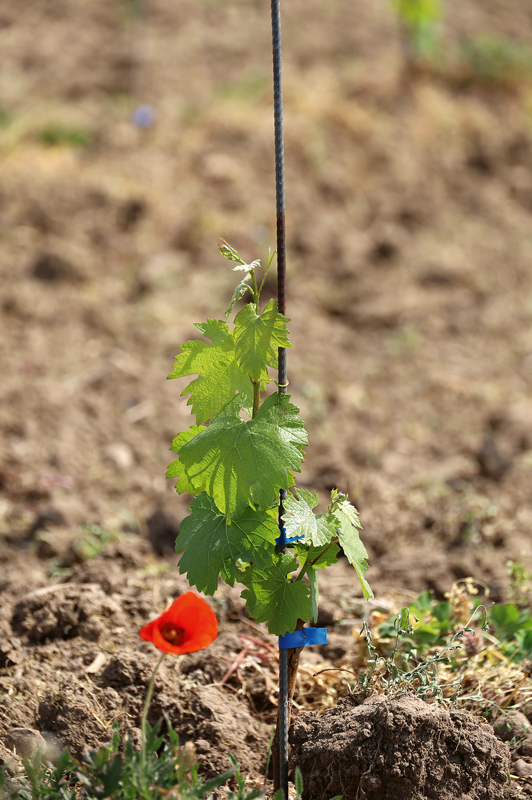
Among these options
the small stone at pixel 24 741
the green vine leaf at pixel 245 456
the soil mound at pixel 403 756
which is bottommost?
the soil mound at pixel 403 756

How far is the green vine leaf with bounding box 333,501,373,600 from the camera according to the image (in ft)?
4.51

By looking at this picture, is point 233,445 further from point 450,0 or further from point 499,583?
point 450,0

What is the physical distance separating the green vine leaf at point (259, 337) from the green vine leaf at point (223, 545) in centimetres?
31

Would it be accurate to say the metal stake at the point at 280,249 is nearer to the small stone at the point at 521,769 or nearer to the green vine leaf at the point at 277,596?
the green vine leaf at the point at 277,596

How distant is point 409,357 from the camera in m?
4.22

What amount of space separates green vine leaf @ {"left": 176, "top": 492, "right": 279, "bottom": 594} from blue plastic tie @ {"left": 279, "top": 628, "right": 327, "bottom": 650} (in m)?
0.18

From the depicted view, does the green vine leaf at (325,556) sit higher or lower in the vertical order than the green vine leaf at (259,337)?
lower

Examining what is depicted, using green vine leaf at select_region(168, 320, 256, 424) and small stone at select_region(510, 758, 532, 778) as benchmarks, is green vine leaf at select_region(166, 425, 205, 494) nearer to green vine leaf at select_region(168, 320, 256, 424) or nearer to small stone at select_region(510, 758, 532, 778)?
green vine leaf at select_region(168, 320, 256, 424)

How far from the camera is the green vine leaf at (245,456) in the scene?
1.32 m

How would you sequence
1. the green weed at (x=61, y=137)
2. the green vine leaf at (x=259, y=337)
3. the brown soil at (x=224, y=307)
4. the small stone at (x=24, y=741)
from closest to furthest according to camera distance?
the green vine leaf at (x=259, y=337), the small stone at (x=24, y=741), the brown soil at (x=224, y=307), the green weed at (x=61, y=137)

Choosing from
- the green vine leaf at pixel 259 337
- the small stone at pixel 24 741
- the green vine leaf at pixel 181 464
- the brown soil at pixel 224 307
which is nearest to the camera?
the green vine leaf at pixel 259 337

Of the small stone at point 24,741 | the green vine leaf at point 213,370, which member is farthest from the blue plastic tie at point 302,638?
the small stone at point 24,741

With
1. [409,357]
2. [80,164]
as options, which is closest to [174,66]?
[80,164]

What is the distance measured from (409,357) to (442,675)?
264 centimetres
